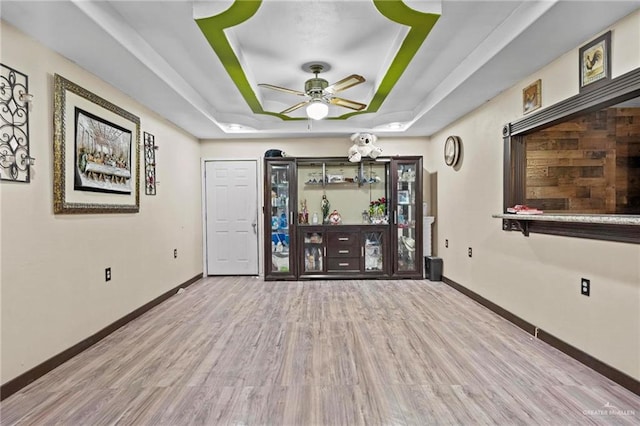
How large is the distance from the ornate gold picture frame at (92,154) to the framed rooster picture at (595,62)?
3.79 m

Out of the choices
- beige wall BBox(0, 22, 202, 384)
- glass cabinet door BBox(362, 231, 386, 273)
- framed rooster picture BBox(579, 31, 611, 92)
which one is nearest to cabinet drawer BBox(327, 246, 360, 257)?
glass cabinet door BBox(362, 231, 386, 273)

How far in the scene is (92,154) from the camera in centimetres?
280

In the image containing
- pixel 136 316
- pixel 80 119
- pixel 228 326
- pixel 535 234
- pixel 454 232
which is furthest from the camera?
pixel 454 232

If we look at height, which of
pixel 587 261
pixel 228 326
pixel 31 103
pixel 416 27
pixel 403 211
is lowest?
pixel 228 326

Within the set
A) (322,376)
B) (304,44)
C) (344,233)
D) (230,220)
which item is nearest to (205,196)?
(230,220)

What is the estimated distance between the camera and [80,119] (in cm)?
264

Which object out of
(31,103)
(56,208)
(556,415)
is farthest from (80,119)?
(556,415)

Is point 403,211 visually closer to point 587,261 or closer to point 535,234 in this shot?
point 535,234

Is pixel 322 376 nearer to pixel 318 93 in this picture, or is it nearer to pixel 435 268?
pixel 318 93

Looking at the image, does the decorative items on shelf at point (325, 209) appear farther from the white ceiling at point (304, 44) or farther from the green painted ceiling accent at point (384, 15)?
the green painted ceiling accent at point (384, 15)

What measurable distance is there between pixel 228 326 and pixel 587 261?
298 cm

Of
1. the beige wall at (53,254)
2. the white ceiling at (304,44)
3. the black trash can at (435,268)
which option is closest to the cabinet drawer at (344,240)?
the black trash can at (435,268)

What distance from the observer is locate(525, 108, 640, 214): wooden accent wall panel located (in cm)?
322

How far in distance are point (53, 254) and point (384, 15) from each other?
2.94 meters
